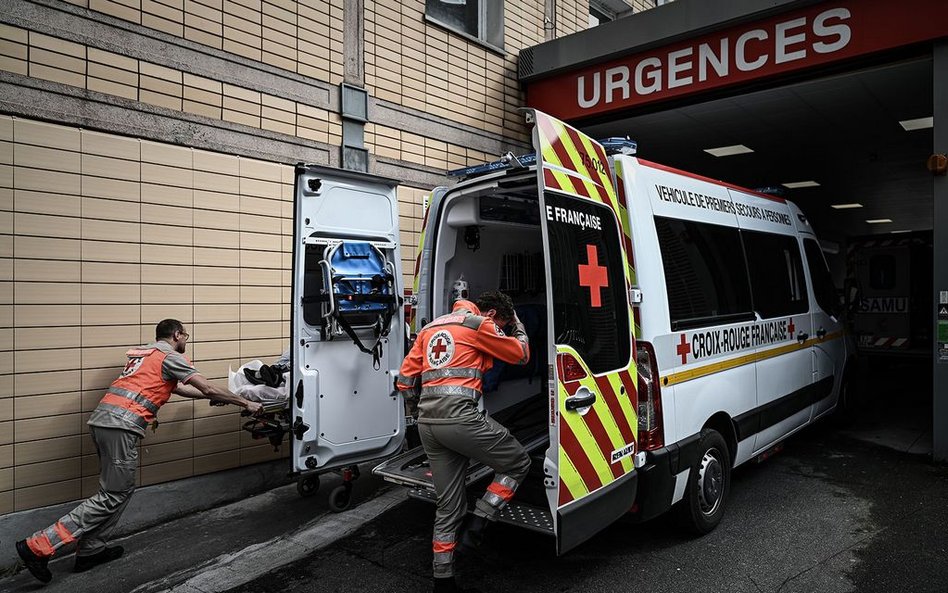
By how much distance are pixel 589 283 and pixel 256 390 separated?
2868mm

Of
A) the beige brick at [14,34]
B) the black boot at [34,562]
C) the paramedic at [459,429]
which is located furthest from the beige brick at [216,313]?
the paramedic at [459,429]

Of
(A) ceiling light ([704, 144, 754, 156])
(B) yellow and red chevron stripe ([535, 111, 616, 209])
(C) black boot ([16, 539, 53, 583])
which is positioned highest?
(A) ceiling light ([704, 144, 754, 156])

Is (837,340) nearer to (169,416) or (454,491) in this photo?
(454,491)

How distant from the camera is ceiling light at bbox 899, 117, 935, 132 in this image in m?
8.43

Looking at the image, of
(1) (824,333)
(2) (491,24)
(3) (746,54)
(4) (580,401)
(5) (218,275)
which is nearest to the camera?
(4) (580,401)

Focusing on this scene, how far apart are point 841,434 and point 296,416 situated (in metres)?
6.10

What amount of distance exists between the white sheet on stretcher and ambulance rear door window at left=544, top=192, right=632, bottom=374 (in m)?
2.61

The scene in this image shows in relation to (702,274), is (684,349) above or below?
below

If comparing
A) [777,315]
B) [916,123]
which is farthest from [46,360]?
[916,123]

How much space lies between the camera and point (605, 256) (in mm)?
3674

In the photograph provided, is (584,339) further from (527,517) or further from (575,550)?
(575,550)

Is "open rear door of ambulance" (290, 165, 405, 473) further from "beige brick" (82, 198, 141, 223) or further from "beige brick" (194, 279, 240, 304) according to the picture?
"beige brick" (82, 198, 141, 223)

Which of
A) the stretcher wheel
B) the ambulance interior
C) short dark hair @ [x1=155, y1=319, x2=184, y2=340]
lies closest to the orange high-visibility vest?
short dark hair @ [x1=155, y1=319, x2=184, y2=340]

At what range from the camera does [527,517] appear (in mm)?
3523
